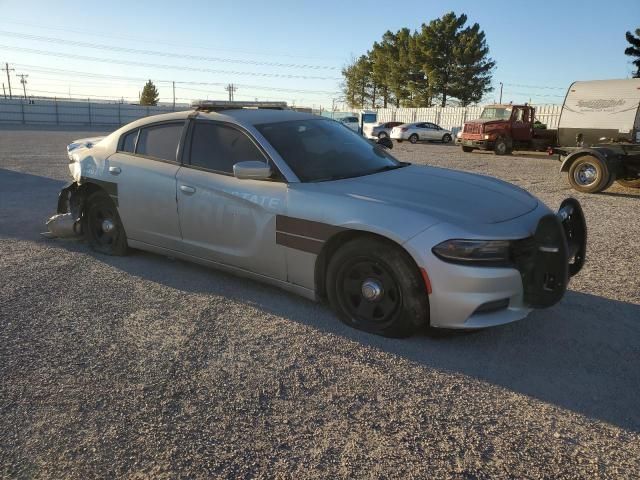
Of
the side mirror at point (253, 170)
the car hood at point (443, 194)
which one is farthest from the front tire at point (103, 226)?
the car hood at point (443, 194)

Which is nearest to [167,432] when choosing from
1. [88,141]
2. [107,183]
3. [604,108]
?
[107,183]

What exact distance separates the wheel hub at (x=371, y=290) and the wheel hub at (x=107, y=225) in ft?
9.98

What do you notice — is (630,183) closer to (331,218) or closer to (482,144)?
(331,218)

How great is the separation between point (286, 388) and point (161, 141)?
2.95 meters

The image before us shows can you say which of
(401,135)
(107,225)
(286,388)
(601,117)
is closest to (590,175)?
(601,117)

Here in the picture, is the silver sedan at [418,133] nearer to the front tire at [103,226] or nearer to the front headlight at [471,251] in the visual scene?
the front tire at [103,226]

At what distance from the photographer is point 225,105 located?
4.94m

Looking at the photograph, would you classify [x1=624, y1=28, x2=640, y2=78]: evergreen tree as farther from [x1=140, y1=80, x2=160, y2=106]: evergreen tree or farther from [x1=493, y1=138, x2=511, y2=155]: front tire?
[x1=140, y1=80, x2=160, y2=106]: evergreen tree

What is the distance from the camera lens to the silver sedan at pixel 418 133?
33.0 metres

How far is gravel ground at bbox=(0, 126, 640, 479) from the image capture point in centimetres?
234

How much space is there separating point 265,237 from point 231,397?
1466 mm

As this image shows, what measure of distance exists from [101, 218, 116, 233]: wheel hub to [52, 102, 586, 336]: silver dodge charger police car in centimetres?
1

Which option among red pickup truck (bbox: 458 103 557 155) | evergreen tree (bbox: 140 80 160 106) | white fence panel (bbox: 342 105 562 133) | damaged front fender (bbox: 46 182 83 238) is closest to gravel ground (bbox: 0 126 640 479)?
damaged front fender (bbox: 46 182 83 238)

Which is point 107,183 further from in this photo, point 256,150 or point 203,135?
point 256,150
